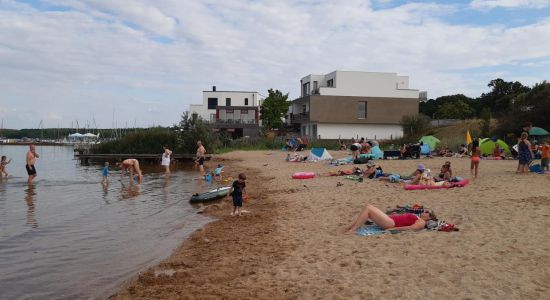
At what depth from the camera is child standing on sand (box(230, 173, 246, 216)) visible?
1121 centimetres

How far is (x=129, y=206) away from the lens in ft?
45.3

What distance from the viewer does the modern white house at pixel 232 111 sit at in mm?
63438

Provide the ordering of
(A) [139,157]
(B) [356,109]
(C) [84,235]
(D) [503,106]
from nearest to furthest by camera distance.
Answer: (C) [84,235] → (A) [139,157] → (B) [356,109] → (D) [503,106]

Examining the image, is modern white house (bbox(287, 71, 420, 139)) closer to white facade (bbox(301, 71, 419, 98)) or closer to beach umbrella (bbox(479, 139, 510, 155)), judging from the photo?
white facade (bbox(301, 71, 419, 98))

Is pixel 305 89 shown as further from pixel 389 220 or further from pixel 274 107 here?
pixel 389 220

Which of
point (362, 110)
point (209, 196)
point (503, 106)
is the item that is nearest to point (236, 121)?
point (362, 110)

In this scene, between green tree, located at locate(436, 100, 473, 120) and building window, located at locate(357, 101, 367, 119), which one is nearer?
building window, located at locate(357, 101, 367, 119)

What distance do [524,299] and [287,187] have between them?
11.7 meters

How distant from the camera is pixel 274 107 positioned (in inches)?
2263

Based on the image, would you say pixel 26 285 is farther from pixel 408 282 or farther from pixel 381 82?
pixel 381 82

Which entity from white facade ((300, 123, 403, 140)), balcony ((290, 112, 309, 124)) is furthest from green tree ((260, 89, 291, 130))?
white facade ((300, 123, 403, 140))

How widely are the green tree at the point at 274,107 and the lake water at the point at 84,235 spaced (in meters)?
40.1

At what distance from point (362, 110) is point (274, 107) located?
11175mm

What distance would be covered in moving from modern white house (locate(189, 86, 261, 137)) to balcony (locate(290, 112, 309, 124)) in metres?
5.27
